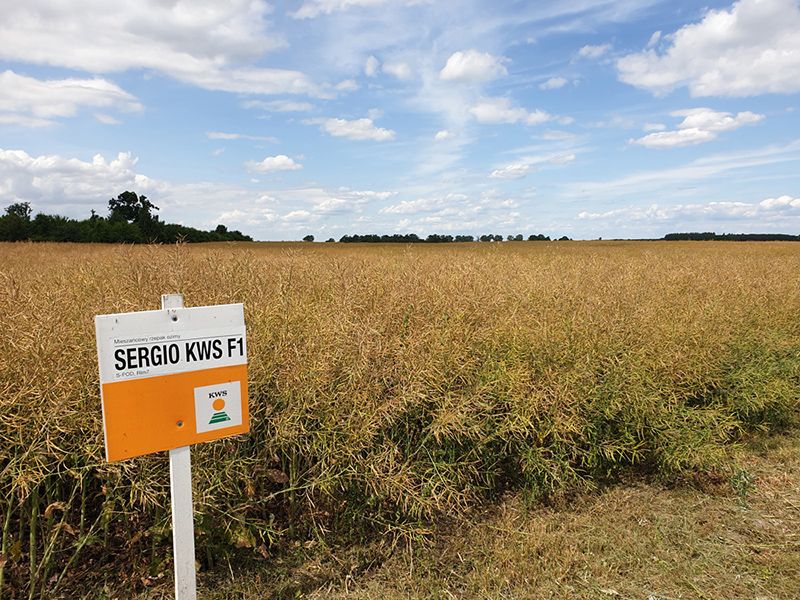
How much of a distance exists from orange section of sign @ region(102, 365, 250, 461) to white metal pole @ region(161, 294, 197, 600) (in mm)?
98

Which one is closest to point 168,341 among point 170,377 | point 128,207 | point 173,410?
point 170,377

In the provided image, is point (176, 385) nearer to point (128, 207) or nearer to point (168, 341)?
point (168, 341)

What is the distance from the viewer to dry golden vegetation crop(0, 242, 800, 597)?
2.59 m

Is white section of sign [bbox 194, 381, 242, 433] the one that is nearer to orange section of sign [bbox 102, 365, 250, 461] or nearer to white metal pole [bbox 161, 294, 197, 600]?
orange section of sign [bbox 102, 365, 250, 461]

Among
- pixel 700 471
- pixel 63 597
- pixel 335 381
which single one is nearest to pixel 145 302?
pixel 335 381

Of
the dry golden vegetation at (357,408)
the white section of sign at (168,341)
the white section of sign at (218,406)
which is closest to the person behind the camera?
the white section of sign at (168,341)

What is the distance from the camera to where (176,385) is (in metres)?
2.03

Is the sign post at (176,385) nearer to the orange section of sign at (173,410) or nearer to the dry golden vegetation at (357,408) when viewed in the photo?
the orange section of sign at (173,410)

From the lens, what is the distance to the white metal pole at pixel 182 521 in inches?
83.0

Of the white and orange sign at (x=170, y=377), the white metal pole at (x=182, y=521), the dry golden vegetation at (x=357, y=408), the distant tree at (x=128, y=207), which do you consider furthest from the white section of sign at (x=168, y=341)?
the distant tree at (x=128, y=207)

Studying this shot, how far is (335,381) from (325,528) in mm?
857

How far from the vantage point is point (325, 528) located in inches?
121

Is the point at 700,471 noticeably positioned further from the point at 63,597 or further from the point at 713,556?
the point at 63,597

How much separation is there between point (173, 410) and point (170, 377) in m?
0.13
